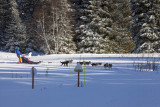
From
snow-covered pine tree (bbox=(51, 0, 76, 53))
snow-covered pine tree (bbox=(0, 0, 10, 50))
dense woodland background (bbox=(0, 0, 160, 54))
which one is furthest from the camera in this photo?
snow-covered pine tree (bbox=(0, 0, 10, 50))

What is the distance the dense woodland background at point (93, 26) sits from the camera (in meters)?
21.4

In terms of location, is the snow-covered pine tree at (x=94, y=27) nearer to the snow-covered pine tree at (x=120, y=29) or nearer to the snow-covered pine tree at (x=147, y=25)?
the snow-covered pine tree at (x=120, y=29)

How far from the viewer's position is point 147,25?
68.8ft

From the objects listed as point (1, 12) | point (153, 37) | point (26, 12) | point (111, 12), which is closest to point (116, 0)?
point (111, 12)

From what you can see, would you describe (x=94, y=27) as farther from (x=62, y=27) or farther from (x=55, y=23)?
(x=55, y=23)

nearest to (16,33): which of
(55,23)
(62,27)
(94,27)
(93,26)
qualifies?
(55,23)

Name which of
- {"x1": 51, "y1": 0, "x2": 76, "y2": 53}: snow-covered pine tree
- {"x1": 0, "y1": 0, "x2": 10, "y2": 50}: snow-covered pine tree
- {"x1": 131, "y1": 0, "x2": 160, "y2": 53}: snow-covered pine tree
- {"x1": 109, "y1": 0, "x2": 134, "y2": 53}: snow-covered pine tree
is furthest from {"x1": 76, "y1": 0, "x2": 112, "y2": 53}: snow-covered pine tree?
{"x1": 0, "y1": 0, "x2": 10, "y2": 50}: snow-covered pine tree

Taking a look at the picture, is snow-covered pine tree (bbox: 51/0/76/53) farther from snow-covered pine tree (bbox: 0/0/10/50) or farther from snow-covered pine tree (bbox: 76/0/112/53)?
snow-covered pine tree (bbox: 0/0/10/50)

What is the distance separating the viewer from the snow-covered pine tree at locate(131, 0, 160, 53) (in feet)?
68.2

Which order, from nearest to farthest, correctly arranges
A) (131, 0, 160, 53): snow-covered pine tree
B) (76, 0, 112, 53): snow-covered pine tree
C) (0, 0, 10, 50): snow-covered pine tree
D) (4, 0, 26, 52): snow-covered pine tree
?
(131, 0, 160, 53): snow-covered pine tree
(76, 0, 112, 53): snow-covered pine tree
(4, 0, 26, 52): snow-covered pine tree
(0, 0, 10, 50): snow-covered pine tree

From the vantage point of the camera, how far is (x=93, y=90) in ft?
14.6

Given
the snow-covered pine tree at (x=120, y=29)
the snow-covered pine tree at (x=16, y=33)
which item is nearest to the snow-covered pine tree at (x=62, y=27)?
the snow-covered pine tree at (x=120, y=29)

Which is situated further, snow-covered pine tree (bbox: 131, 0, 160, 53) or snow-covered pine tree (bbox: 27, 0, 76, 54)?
snow-covered pine tree (bbox: 27, 0, 76, 54)

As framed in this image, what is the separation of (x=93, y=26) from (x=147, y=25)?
774 cm
